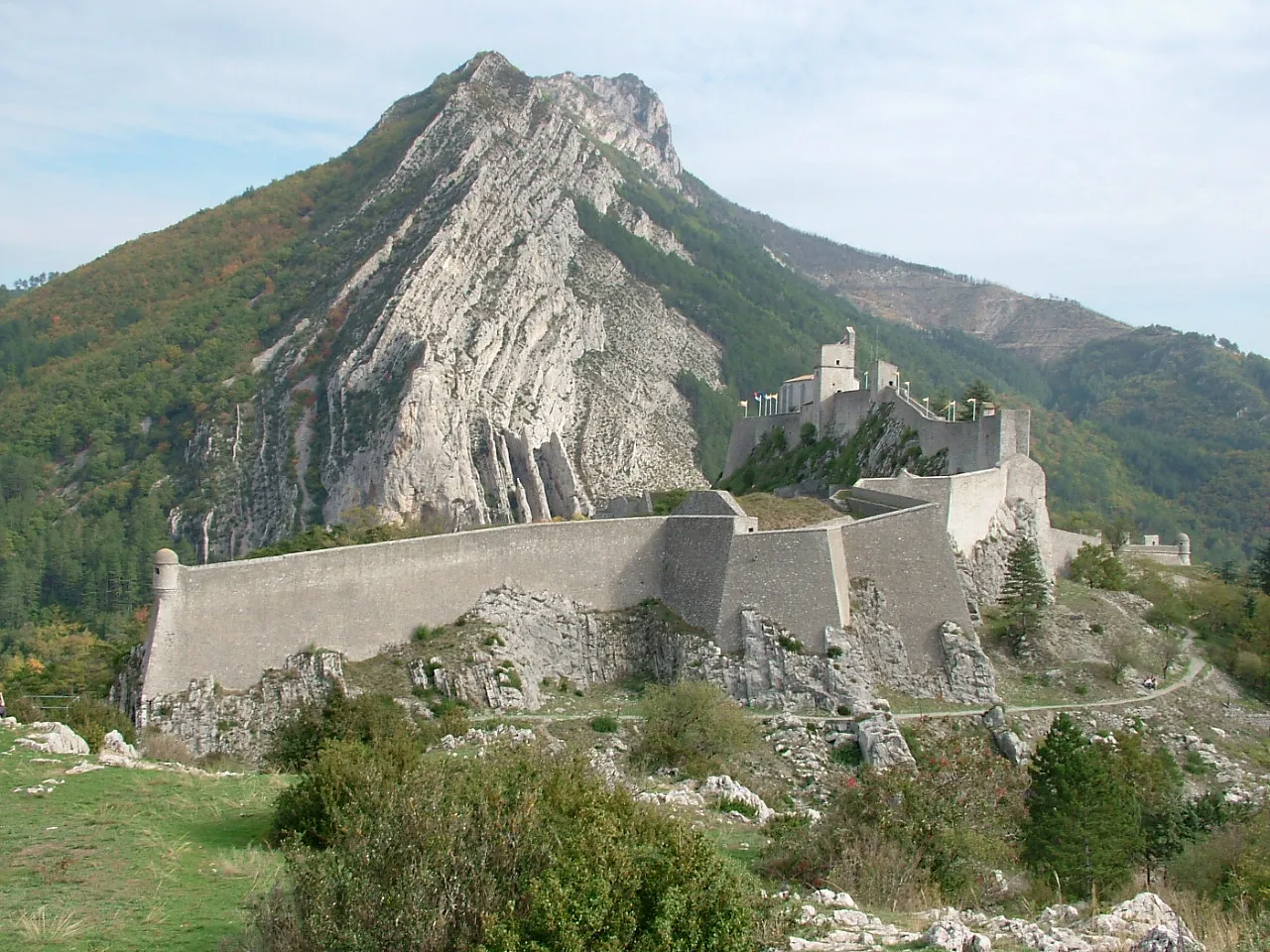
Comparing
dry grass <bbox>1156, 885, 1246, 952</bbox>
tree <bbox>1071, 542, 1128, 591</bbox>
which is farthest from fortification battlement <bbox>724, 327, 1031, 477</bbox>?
dry grass <bbox>1156, 885, 1246, 952</bbox>

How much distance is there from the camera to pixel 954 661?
29.5m

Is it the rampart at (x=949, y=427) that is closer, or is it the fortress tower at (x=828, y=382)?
the rampart at (x=949, y=427)

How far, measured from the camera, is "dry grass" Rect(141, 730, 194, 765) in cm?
2130

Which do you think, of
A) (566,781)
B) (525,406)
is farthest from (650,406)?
(566,781)

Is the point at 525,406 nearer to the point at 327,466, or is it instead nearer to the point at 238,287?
the point at 327,466

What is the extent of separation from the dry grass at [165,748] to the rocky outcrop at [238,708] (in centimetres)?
45

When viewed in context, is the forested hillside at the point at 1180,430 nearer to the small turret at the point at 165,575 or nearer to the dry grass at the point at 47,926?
the small turret at the point at 165,575

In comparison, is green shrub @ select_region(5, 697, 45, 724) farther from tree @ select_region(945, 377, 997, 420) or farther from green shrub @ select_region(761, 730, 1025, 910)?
tree @ select_region(945, 377, 997, 420)

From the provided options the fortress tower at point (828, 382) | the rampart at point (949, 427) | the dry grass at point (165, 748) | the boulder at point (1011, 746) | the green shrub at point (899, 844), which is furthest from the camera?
the fortress tower at point (828, 382)

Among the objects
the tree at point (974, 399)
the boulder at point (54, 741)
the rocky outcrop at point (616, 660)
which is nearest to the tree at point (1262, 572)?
the tree at point (974, 399)

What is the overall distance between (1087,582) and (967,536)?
8926mm

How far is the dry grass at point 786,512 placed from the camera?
3288cm

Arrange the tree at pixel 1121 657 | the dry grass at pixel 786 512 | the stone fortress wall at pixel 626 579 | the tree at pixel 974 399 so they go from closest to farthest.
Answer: the stone fortress wall at pixel 626 579 < the tree at pixel 1121 657 < the dry grass at pixel 786 512 < the tree at pixel 974 399

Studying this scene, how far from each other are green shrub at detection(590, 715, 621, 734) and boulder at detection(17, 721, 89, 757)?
35.5 ft
